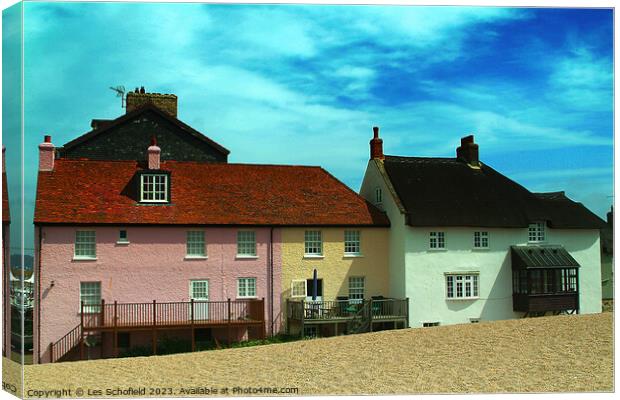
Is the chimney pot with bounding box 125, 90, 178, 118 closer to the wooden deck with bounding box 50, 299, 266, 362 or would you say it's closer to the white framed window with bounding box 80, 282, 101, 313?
the white framed window with bounding box 80, 282, 101, 313

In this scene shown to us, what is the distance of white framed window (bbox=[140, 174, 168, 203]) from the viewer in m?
26.3

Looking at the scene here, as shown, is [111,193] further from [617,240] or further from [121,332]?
[617,240]

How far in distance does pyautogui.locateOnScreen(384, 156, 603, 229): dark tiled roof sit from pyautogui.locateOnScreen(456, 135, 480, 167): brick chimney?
4.07ft

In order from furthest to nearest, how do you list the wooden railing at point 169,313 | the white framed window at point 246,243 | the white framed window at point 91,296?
the white framed window at point 246,243, the white framed window at point 91,296, the wooden railing at point 169,313

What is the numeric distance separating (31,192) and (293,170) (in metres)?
9.28

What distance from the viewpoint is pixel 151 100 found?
2389 centimetres

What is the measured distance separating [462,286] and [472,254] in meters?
1.09

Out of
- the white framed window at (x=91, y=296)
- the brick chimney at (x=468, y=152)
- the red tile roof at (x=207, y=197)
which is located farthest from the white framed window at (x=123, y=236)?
the brick chimney at (x=468, y=152)

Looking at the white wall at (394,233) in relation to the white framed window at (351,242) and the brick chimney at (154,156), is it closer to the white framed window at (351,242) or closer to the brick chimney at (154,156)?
the white framed window at (351,242)

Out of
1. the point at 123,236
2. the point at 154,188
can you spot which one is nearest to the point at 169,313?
the point at 123,236

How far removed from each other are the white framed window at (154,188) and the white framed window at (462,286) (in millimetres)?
9635

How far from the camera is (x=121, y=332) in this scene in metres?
24.6

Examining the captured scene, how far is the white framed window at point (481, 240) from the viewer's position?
90.4ft

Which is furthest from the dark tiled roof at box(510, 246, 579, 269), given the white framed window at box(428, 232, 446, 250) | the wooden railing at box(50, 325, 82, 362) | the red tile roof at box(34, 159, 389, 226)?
the wooden railing at box(50, 325, 82, 362)
